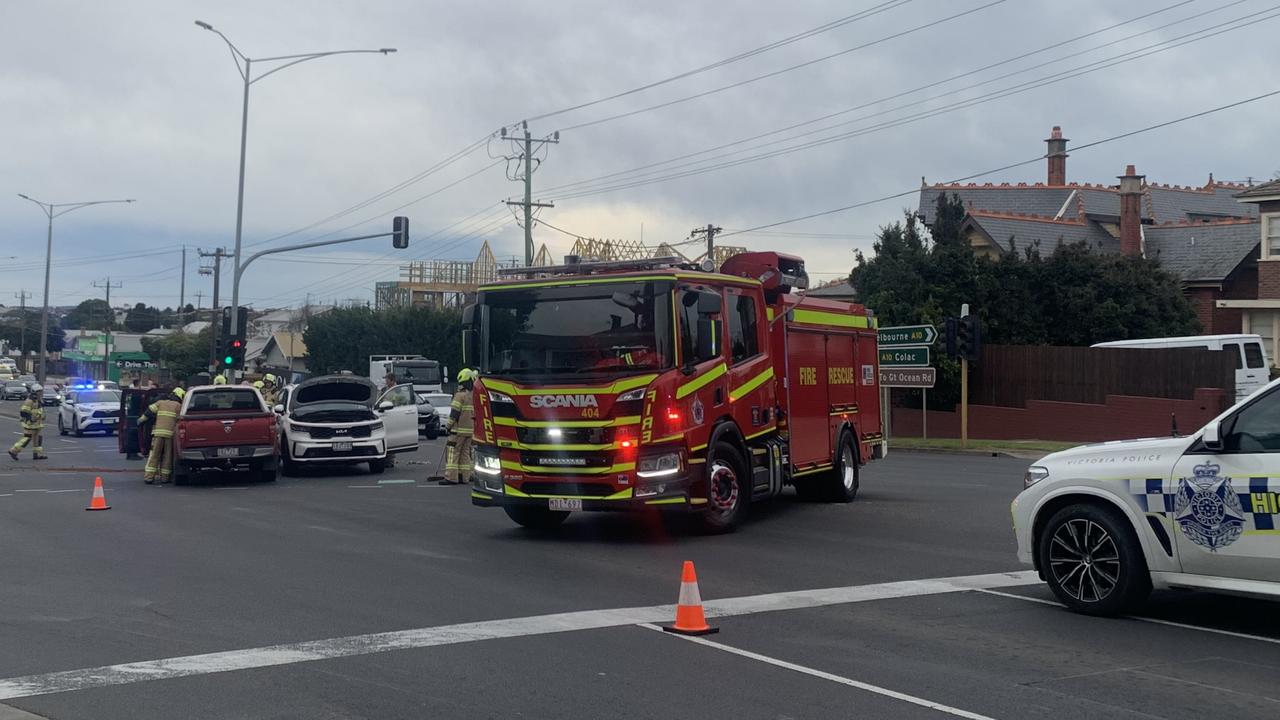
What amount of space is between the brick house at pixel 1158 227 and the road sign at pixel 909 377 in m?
6.81

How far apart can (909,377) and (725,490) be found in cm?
1927

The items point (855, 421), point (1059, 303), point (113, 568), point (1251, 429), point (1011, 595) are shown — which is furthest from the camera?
point (1059, 303)

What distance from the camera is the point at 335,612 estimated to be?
8938mm

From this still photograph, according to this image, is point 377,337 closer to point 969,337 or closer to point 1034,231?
point 1034,231

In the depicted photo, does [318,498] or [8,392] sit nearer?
[318,498]

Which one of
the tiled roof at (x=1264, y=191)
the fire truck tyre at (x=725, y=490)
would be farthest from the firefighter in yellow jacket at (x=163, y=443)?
the tiled roof at (x=1264, y=191)

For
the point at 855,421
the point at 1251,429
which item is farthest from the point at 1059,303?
the point at 1251,429

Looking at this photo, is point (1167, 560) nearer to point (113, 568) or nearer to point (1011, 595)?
point (1011, 595)

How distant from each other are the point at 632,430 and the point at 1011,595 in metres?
3.98

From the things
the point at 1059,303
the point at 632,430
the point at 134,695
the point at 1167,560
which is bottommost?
the point at 134,695

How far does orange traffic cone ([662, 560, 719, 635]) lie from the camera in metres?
8.09

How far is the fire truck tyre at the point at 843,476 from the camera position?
16.5m

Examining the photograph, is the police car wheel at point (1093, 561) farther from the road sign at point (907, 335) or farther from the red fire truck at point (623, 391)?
the road sign at point (907, 335)

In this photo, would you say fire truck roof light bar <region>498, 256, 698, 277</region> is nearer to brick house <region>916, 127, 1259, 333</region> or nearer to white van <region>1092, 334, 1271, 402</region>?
white van <region>1092, 334, 1271, 402</region>
